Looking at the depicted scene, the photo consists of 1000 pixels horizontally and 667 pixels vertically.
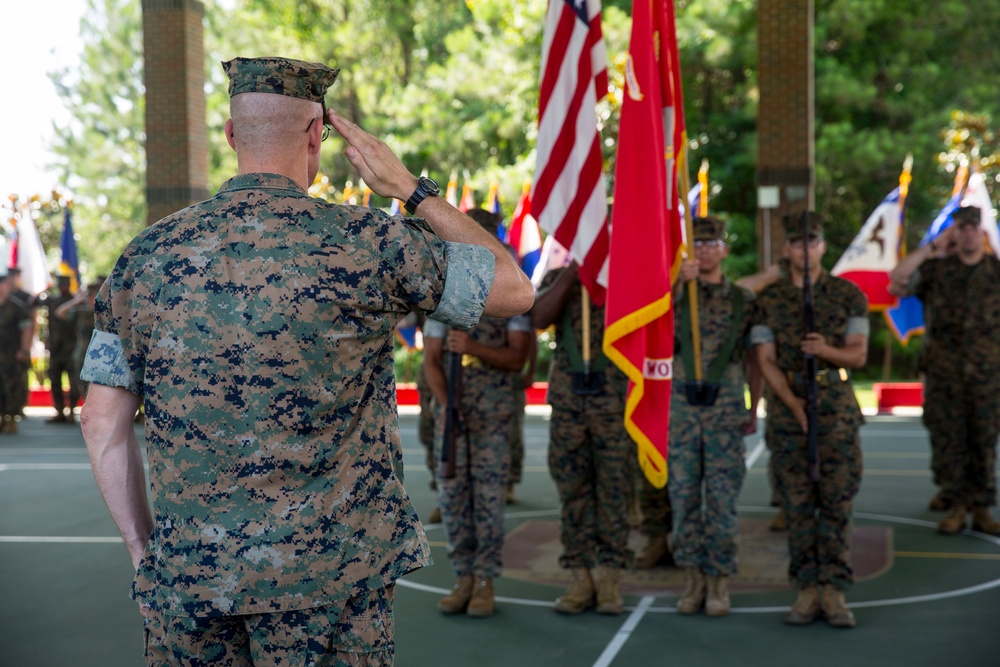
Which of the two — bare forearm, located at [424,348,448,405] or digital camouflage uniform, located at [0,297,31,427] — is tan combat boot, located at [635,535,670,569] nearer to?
bare forearm, located at [424,348,448,405]

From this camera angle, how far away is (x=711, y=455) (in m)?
5.72

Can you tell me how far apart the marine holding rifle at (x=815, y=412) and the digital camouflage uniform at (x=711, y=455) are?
181 mm

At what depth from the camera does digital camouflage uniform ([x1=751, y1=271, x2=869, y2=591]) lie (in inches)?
216

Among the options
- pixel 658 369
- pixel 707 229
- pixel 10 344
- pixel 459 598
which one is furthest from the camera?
pixel 10 344

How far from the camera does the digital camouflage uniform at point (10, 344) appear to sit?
1517 cm

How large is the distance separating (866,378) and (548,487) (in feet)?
52.8

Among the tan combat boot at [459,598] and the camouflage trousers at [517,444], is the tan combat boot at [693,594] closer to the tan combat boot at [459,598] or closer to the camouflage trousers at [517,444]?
the tan combat boot at [459,598]

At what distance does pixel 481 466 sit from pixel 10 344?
465 inches

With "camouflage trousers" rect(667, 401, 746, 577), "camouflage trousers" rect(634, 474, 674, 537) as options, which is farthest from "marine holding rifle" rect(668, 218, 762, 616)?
"camouflage trousers" rect(634, 474, 674, 537)

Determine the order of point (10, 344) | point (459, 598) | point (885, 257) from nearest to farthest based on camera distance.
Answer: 1. point (459, 598)
2. point (885, 257)
3. point (10, 344)

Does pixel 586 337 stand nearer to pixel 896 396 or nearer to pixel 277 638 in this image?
pixel 277 638

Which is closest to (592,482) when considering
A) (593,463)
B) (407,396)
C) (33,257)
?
(593,463)

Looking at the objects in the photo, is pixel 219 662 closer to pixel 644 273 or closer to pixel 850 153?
pixel 644 273

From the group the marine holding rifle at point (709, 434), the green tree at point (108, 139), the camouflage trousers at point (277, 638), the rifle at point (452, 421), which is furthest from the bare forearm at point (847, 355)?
the green tree at point (108, 139)
